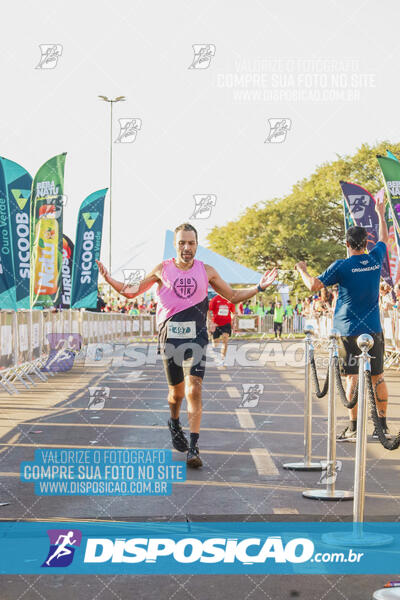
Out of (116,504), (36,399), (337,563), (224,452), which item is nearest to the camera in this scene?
(337,563)

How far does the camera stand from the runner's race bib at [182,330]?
26.2ft

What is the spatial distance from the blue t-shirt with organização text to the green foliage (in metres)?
45.6

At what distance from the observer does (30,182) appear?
1727 cm

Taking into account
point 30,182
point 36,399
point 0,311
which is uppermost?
point 30,182

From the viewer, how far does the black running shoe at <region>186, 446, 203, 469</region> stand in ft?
25.6

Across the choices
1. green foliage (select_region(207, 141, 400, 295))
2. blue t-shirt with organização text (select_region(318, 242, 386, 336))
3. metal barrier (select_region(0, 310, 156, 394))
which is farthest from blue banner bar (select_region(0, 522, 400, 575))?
green foliage (select_region(207, 141, 400, 295))

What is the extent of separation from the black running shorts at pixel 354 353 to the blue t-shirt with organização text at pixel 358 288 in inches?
2.9

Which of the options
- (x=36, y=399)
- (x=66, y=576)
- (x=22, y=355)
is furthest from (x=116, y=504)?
(x=22, y=355)

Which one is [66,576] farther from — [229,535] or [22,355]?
[22,355]

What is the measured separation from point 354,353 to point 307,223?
48.0 metres

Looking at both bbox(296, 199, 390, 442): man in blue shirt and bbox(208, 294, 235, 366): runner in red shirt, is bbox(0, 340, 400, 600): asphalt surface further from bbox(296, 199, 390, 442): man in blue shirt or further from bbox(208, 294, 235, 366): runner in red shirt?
bbox(208, 294, 235, 366): runner in red shirt

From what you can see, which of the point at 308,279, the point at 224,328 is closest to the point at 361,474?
the point at 308,279

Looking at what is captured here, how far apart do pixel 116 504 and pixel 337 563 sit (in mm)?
1929

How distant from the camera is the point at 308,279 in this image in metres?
8.36
